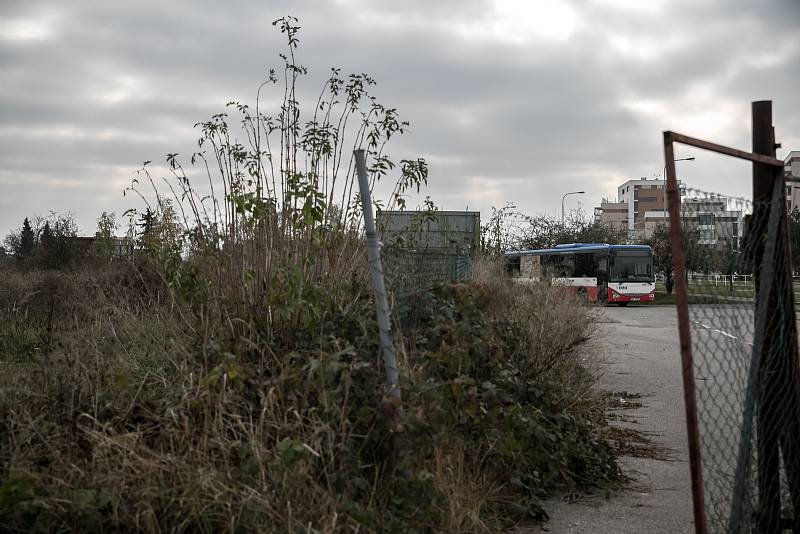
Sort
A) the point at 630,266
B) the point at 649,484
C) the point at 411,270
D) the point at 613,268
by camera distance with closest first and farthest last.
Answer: the point at 649,484
the point at 411,270
the point at 613,268
the point at 630,266

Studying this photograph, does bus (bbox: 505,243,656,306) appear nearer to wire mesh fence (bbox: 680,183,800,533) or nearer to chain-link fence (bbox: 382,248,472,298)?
chain-link fence (bbox: 382,248,472,298)

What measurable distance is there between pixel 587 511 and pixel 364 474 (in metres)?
1.67

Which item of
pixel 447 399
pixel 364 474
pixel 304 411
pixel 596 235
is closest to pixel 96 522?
pixel 304 411

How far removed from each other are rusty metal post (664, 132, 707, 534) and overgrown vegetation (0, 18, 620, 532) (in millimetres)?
1228

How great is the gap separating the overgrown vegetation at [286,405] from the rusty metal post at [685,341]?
1.23 m

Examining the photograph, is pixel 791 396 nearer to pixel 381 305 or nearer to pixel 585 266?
pixel 381 305

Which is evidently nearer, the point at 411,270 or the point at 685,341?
the point at 685,341

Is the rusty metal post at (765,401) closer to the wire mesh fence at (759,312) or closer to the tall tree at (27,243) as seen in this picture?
the wire mesh fence at (759,312)

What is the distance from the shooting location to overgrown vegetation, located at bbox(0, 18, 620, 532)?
11.9ft

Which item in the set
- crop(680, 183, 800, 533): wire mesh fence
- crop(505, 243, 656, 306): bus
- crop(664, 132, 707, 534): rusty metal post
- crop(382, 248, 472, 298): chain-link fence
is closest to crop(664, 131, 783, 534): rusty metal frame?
crop(664, 132, 707, 534): rusty metal post

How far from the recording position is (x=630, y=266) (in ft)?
120

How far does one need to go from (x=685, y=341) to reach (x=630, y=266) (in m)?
34.2

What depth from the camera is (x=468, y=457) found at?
504 cm

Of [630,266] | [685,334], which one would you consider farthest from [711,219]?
[630,266]
